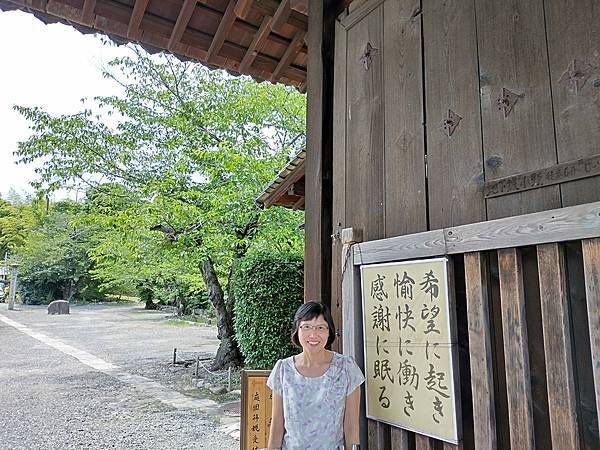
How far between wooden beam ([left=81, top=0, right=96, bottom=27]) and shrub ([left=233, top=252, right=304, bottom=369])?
411cm

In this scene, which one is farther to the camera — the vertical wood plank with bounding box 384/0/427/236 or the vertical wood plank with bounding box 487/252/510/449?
the vertical wood plank with bounding box 384/0/427/236

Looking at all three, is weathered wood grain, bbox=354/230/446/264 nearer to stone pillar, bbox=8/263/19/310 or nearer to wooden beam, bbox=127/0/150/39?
wooden beam, bbox=127/0/150/39

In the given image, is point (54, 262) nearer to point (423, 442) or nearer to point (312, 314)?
point (312, 314)

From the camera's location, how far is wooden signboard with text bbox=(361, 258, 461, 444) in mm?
1405

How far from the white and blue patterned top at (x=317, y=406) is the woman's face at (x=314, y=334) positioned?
90 millimetres

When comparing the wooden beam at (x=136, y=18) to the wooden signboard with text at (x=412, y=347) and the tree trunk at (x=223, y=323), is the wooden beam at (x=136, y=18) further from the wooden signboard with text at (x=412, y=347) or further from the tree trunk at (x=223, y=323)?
the tree trunk at (x=223, y=323)

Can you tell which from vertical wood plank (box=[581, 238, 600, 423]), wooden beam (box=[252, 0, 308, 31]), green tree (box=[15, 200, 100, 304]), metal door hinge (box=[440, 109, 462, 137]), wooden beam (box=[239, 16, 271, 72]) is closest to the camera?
vertical wood plank (box=[581, 238, 600, 423])

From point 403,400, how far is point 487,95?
1.13 metres

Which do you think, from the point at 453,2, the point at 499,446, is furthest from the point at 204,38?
the point at 499,446

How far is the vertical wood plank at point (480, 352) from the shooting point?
1.25m

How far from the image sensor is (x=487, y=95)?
142 centimetres

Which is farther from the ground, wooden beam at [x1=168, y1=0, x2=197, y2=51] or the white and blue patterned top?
wooden beam at [x1=168, y1=0, x2=197, y2=51]

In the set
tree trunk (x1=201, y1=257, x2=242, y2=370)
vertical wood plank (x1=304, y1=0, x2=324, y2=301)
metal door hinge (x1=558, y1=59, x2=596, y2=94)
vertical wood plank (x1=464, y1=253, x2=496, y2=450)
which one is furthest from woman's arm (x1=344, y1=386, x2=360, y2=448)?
tree trunk (x1=201, y1=257, x2=242, y2=370)

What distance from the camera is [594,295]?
1053 mm
